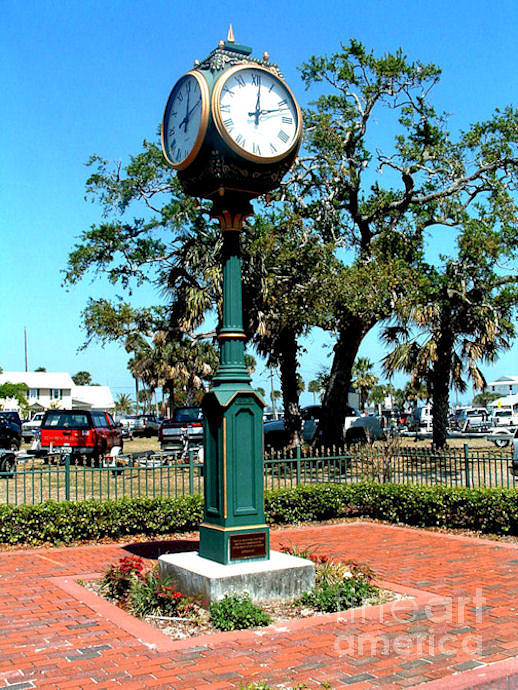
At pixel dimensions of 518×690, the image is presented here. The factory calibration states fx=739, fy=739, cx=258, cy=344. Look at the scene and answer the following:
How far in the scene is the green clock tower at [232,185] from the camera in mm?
7066

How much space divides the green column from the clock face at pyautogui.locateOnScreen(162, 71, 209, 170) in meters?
0.64

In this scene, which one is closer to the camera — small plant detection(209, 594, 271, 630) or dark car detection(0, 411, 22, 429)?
small plant detection(209, 594, 271, 630)

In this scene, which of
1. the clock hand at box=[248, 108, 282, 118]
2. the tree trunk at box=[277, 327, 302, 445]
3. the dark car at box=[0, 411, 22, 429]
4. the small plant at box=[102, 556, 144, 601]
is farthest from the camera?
the dark car at box=[0, 411, 22, 429]

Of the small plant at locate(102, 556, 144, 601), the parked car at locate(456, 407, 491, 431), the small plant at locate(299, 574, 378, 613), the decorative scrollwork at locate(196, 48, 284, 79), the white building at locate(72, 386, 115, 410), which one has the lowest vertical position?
the small plant at locate(299, 574, 378, 613)

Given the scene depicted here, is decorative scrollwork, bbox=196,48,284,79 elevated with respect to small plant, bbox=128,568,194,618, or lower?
elevated

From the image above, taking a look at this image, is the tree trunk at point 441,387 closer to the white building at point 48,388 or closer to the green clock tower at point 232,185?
the green clock tower at point 232,185

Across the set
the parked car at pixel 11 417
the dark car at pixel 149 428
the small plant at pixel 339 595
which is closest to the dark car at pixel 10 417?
the parked car at pixel 11 417

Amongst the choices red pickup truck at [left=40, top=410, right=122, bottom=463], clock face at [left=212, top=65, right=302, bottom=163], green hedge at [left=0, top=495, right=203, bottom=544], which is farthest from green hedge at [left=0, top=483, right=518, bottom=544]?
red pickup truck at [left=40, top=410, right=122, bottom=463]

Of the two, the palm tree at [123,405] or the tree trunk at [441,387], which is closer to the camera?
the tree trunk at [441,387]

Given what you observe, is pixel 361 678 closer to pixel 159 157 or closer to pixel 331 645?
pixel 331 645

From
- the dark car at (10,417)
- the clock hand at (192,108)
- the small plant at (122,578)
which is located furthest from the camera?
the dark car at (10,417)

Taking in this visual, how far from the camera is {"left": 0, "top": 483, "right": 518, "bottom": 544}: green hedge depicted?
1070 centimetres

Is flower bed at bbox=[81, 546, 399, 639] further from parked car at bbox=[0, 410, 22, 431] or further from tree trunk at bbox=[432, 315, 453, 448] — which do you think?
parked car at bbox=[0, 410, 22, 431]

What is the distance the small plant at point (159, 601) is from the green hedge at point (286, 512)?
4.18m
